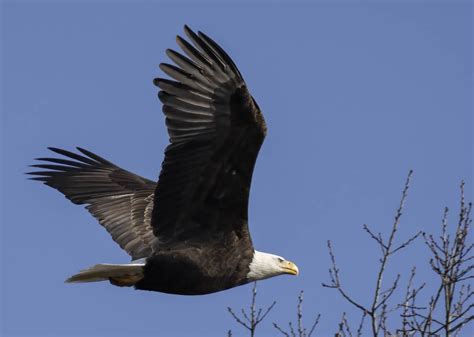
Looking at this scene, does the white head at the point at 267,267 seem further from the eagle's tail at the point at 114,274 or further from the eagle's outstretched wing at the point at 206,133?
the eagle's tail at the point at 114,274

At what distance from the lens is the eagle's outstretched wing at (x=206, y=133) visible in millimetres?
6871

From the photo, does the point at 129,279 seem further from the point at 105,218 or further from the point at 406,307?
the point at 406,307

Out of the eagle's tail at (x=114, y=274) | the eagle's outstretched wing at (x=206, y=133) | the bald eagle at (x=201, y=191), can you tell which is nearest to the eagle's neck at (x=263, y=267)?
the bald eagle at (x=201, y=191)

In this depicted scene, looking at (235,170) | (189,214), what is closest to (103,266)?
(189,214)

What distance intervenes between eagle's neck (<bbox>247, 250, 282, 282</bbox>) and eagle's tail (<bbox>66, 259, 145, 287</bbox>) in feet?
2.84

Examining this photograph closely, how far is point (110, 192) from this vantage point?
9547 millimetres

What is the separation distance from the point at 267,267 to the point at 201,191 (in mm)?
922

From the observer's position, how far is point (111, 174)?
32.7ft

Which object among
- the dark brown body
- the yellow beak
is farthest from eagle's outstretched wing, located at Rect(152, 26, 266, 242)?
the yellow beak

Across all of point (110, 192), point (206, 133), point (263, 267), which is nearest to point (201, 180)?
point (206, 133)

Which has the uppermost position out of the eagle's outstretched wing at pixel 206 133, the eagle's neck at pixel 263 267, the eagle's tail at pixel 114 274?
the eagle's outstretched wing at pixel 206 133

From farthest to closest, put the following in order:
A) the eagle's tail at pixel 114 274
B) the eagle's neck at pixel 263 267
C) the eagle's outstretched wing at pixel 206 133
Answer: the eagle's neck at pixel 263 267
the eagle's tail at pixel 114 274
the eagle's outstretched wing at pixel 206 133

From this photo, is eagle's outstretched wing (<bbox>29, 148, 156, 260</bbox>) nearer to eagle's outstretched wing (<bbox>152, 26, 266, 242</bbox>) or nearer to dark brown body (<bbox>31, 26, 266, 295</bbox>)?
dark brown body (<bbox>31, 26, 266, 295</bbox>)

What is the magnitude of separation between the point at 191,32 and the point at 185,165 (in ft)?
3.33
